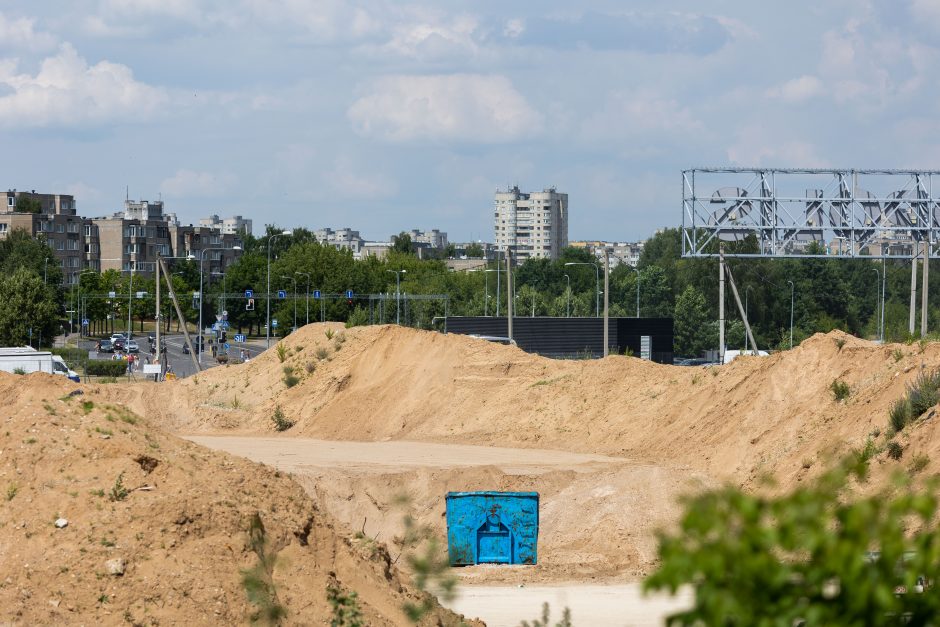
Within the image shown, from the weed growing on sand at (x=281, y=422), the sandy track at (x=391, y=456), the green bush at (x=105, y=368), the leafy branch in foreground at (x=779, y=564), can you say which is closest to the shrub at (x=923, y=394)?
the sandy track at (x=391, y=456)

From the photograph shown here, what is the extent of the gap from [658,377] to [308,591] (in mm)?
27936

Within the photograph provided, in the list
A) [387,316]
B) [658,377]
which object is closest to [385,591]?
[658,377]

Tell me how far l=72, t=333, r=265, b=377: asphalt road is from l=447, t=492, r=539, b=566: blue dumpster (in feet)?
167

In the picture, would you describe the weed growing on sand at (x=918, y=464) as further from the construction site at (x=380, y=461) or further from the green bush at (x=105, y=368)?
the green bush at (x=105, y=368)

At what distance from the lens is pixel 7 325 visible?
3314 inches

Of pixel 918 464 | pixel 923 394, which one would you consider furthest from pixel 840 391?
pixel 918 464

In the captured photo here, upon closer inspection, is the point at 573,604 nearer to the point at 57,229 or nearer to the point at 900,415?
the point at 900,415

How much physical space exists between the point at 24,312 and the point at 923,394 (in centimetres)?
6911

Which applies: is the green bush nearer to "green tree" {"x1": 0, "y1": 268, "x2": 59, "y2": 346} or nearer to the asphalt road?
the asphalt road

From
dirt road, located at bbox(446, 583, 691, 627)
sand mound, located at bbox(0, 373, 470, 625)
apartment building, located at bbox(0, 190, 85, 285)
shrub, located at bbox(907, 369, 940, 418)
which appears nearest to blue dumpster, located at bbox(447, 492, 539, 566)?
dirt road, located at bbox(446, 583, 691, 627)

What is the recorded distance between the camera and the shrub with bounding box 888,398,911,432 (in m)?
27.2

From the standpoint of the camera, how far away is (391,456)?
3791cm

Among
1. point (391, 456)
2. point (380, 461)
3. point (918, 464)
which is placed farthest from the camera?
point (391, 456)

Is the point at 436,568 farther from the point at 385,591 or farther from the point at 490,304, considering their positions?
the point at 490,304
